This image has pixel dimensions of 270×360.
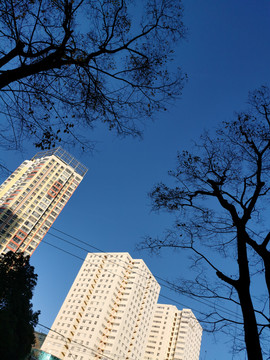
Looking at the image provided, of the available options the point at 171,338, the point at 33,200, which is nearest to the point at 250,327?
the point at 33,200

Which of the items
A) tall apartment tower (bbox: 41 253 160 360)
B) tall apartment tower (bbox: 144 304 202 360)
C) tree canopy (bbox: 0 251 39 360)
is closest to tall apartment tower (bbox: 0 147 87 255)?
tall apartment tower (bbox: 41 253 160 360)

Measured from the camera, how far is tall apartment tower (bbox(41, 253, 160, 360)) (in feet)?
214

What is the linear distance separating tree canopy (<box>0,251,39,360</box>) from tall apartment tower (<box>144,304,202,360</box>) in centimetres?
7382

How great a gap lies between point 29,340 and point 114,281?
204 feet

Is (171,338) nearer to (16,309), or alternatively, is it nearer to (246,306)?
(16,309)

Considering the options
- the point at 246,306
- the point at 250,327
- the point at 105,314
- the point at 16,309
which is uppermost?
the point at 105,314

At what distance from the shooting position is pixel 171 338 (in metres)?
88.2

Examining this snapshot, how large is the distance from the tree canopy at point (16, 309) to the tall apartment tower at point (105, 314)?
129 feet

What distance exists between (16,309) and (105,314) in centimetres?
5890

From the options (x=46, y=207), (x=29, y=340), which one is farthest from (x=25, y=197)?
(x=29, y=340)

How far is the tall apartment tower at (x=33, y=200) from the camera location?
212 ft

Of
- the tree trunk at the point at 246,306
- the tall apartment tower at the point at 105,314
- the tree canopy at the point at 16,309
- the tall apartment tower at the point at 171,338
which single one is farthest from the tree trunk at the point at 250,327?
the tall apartment tower at the point at 171,338

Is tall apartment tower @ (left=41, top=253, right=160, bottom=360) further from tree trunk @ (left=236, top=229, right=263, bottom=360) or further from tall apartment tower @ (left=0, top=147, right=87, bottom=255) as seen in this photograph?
tree trunk @ (left=236, top=229, right=263, bottom=360)

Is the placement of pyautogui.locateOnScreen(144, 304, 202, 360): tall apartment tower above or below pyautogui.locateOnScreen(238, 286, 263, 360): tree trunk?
above
